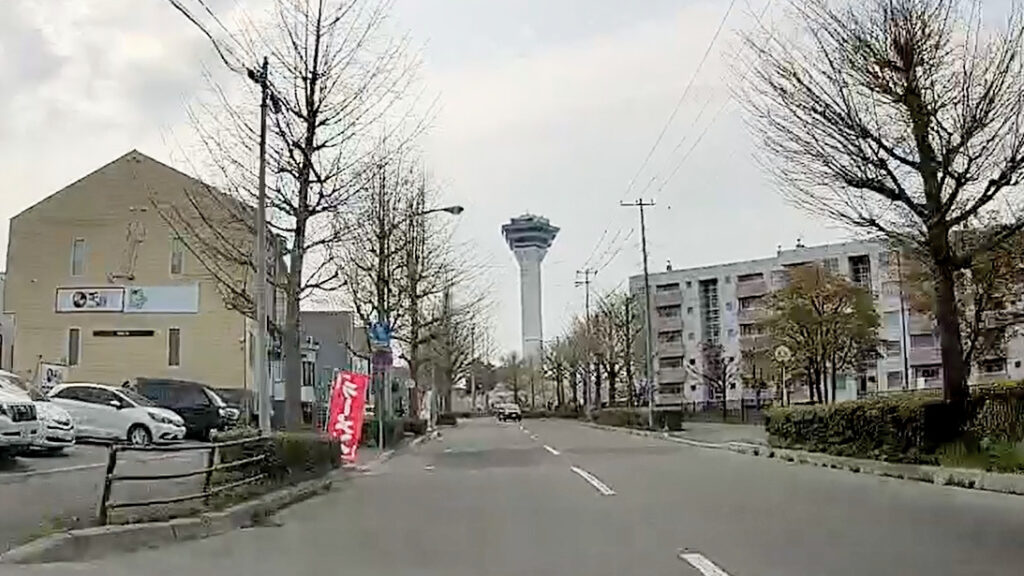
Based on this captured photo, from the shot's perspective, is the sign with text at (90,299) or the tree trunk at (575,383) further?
the tree trunk at (575,383)

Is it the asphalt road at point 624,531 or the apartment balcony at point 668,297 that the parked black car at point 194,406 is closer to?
the asphalt road at point 624,531

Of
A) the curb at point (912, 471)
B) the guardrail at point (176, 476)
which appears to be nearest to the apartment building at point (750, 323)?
the curb at point (912, 471)

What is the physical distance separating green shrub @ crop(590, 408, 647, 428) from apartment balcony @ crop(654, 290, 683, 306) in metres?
34.0

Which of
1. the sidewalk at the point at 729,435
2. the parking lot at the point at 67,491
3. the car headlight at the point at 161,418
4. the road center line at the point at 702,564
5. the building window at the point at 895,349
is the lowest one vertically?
the road center line at the point at 702,564

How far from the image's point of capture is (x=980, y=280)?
37281mm

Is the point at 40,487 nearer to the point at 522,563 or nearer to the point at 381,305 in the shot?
the point at 522,563

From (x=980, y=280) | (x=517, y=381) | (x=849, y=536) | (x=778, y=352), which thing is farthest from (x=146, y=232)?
(x=517, y=381)

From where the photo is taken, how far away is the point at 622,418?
59.3 m

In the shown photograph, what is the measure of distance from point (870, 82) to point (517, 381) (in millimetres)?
115430

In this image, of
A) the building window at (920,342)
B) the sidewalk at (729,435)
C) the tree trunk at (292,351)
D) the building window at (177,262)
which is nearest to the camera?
the tree trunk at (292,351)

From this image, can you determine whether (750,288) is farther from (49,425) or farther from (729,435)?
(49,425)

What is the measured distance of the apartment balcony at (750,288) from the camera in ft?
303

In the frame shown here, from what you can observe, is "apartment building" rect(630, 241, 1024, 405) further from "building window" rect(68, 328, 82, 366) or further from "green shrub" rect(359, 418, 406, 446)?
"building window" rect(68, 328, 82, 366)

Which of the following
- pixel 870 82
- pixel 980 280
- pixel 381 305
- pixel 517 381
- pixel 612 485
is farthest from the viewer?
pixel 517 381
